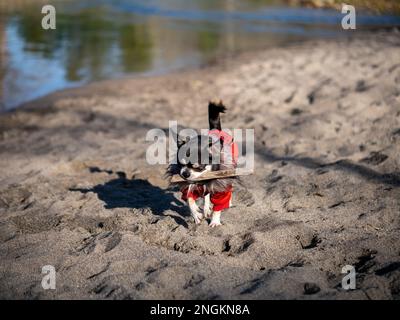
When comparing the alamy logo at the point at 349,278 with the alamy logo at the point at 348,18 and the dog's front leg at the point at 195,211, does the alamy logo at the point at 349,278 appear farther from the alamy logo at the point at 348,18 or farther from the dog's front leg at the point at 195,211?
the alamy logo at the point at 348,18

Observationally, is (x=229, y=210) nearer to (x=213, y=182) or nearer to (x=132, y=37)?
(x=213, y=182)

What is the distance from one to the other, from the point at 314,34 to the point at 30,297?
13.6 m

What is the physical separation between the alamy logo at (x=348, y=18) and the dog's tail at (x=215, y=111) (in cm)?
1158

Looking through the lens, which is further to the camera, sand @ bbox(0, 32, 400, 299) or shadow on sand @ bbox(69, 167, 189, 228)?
shadow on sand @ bbox(69, 167, 189, 228)

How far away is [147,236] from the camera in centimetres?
390

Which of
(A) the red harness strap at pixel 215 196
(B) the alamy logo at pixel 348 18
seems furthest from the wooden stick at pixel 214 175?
(B) the alamy logo at pixel 348 18

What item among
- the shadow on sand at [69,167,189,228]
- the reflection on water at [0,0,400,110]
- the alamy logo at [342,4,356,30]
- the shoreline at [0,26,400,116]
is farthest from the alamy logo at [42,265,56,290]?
the alamy logo at [342,4,356,30]

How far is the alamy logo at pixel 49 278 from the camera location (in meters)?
3.24

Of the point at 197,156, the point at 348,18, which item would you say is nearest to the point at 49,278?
the point at 197,156

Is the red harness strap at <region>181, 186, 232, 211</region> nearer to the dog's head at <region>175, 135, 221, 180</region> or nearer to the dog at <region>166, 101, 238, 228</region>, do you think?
the dog at <region>166, 101, 238, 228</region>

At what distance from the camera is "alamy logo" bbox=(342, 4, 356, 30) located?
1477 cm

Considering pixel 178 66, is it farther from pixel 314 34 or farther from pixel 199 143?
pixel 199 143

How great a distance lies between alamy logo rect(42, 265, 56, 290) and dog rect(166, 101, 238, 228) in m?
1.15

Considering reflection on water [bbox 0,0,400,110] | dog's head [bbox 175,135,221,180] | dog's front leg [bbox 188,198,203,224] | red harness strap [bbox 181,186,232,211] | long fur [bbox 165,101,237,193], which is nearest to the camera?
dog's head [bbox 175,135,221,180]
